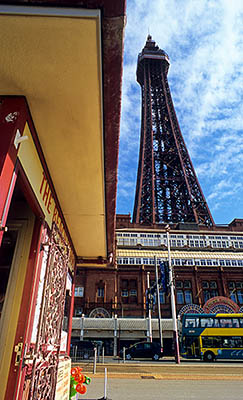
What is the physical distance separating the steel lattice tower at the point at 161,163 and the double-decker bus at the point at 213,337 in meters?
29.3

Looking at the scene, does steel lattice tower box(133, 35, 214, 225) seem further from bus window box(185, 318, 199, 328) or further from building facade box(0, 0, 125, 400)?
building facade box(0, 0, 125, 400)

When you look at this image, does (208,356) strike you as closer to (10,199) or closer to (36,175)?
(36,175)

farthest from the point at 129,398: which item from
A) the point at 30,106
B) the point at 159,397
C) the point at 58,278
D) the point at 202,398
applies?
the point at 30,106

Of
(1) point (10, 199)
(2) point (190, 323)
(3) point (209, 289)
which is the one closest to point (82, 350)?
(2) point (190, 323)

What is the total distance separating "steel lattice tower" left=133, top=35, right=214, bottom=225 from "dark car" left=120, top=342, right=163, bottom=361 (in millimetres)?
30425

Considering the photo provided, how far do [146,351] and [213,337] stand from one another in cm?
529

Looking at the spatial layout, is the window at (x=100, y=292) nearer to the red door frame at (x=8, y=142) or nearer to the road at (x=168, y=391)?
the road at (x=168, y=391)

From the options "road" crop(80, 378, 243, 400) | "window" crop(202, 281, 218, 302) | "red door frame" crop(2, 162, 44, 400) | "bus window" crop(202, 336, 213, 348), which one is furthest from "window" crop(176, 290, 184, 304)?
"red door frame" crop(2, 162, 44, 400)

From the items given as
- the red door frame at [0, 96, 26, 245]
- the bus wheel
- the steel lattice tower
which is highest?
the steel lattice tower

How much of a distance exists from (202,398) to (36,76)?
7.85 m

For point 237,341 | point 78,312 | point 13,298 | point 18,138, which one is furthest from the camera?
point 78,312

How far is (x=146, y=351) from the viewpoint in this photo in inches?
850

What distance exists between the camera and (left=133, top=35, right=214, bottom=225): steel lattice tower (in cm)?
5919

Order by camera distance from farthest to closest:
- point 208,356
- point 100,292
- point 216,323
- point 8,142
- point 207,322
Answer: point 100,292 → point 207,322 → point 216,323 → point 208,356 → point 8,142
